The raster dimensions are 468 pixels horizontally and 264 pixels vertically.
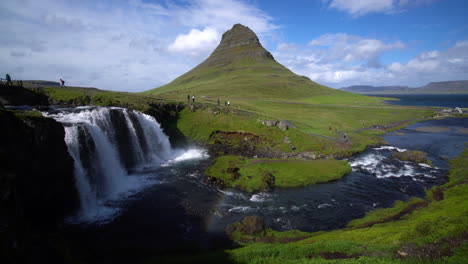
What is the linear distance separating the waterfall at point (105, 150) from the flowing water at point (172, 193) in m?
0.12

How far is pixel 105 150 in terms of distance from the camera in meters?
32.8

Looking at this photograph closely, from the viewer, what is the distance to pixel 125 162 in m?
38.8

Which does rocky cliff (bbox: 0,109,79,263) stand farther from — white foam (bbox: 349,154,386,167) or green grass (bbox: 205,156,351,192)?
white foam (bbox: 349,154,386,167)

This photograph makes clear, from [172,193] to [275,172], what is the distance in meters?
14.7

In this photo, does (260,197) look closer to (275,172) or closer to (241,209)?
(241,209)

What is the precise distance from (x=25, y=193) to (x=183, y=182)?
671 inches

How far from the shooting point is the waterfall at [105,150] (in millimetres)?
27656

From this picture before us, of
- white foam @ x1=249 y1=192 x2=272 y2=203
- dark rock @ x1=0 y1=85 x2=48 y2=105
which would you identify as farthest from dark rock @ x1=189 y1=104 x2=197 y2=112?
white foam @ x1=249 y1=192 x2=272 y2=203

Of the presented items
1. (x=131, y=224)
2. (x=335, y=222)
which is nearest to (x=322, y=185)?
(x=335, y=222)

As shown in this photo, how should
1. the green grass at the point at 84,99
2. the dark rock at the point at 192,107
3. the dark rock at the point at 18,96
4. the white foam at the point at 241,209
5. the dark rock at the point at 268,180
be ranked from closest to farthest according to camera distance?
the white foam at the point at 241,209 → the dark rock at the point at 268,180 → the dark rock at the point at 18,96 → the green grass at the point at 84,99 → the dark rock at the point at 192,107

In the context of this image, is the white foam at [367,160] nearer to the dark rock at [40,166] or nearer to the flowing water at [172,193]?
the flowing water at [172,193]

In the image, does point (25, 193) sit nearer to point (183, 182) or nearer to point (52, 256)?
point (52, 256)

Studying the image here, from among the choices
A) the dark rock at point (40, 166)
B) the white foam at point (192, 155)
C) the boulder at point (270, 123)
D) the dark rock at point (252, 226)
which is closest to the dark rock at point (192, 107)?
the white foam at point (192, 155)

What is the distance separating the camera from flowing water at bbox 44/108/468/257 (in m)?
22.0
